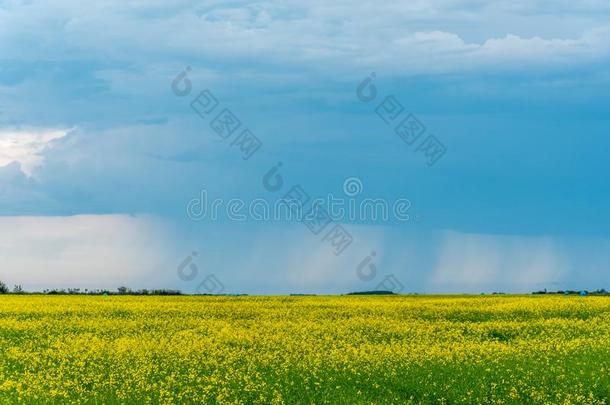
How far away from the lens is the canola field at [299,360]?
16.1 metres

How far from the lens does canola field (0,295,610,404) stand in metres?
16.1

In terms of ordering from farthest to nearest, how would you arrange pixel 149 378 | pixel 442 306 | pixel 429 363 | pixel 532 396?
pixel 442 306
pixel 429 363
pixel 149 378
pixel 532 396

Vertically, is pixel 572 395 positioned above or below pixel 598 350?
below

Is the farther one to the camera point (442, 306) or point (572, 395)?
point (442, 306)

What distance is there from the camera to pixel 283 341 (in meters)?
22.7

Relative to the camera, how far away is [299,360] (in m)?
19.5

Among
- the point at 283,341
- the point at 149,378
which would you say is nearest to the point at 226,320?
the point at 283,341

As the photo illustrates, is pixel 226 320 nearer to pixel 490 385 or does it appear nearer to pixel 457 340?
pixel 457 340

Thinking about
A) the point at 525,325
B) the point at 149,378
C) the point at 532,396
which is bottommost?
the point at 149,378

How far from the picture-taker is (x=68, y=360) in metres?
20.4

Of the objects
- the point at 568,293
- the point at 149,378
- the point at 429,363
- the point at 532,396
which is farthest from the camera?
the point at 568,293

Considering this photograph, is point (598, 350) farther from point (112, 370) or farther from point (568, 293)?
point (568, 293)

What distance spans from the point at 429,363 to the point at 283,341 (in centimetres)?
535

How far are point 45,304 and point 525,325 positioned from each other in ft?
84.3
